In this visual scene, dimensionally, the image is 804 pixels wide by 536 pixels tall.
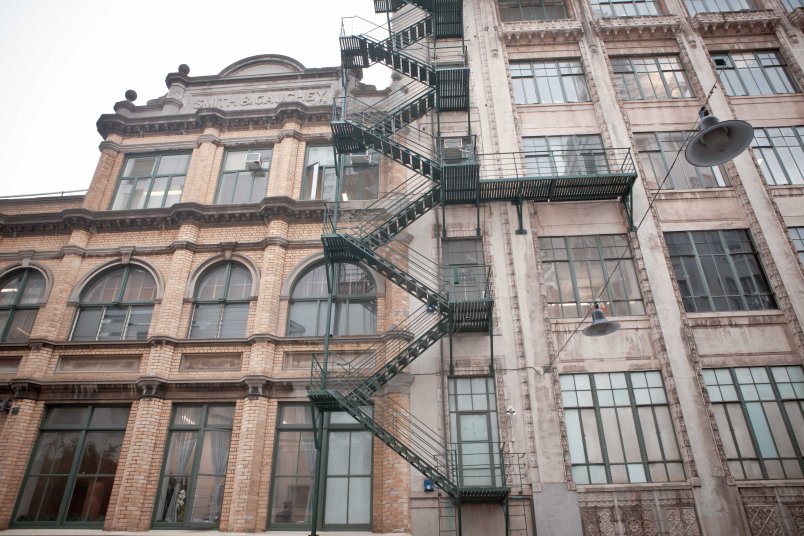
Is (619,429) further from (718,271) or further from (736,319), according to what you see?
(718,271)

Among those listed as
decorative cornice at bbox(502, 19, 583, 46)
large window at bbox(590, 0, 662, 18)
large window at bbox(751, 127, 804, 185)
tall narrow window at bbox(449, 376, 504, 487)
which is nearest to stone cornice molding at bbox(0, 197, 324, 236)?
tall narrow window at bbox(449, 376, 504, 487)

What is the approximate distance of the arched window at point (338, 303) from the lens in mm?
14609

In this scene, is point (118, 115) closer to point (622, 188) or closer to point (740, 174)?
point (622, 188)

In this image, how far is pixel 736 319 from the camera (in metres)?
14.1

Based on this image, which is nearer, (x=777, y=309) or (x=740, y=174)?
(x=777, y=309)

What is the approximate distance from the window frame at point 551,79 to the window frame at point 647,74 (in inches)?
48.4

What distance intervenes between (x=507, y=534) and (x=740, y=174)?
525 inches

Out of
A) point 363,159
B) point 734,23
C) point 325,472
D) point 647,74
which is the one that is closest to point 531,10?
point 647,74

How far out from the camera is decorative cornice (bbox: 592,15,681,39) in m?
19.1

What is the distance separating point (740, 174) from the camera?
1625 centimetres

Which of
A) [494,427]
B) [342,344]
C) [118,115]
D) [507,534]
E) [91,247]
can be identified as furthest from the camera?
[118,115]

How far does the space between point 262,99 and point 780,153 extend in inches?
718

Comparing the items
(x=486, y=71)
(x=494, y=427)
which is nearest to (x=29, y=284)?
(x=494, y=427)

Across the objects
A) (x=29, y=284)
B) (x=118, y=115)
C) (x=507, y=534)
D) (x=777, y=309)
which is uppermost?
(x=118, y=115)
